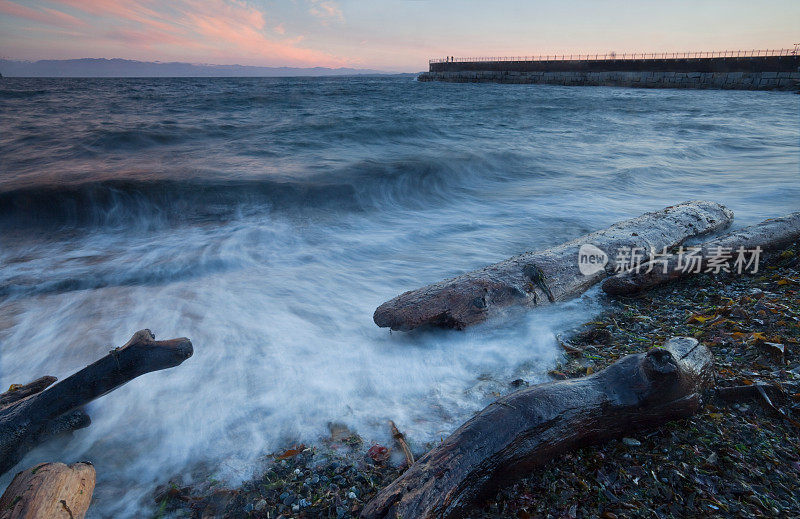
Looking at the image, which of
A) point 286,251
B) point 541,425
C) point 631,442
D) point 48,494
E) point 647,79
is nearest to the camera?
point 48,494

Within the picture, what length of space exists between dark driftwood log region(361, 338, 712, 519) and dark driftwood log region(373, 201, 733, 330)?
51.0 inches

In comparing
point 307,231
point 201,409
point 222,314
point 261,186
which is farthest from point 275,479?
point 261,186

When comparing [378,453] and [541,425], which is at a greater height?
[541,425]

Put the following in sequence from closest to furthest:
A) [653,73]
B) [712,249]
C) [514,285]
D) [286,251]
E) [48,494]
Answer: [48,494]
[514,285]
[712,249]
[286,251]
[653,73]

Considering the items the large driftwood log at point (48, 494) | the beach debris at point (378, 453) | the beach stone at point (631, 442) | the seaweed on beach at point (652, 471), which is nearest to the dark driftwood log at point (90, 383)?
the large driftwood log at point (48, 494)

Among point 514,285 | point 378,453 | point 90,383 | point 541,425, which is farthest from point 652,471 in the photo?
point 90,383

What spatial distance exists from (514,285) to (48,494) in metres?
3.07

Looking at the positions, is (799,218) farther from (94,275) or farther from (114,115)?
(114,115)

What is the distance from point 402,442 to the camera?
2264 mm

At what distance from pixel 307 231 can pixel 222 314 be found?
2.99 m

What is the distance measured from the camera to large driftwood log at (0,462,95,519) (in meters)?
1.52

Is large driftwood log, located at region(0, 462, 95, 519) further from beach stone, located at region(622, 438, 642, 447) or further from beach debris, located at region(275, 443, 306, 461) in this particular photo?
beach stone, located at region(622, 438, 642, 447)

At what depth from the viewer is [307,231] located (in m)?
6.89

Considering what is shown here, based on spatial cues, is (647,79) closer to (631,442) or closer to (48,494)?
(631,442)
